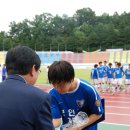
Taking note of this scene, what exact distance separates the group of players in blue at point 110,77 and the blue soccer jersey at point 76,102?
12.6m

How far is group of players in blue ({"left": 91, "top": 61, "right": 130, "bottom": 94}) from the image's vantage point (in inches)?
623

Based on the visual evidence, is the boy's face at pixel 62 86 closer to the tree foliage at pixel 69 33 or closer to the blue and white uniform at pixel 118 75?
the blue and white uniform at pixel 118 75

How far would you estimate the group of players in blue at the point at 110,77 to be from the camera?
15836 millimetres

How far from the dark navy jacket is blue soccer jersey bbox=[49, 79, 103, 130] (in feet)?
4.10

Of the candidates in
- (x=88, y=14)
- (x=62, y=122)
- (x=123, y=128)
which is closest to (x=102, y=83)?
(x=123, y=128)

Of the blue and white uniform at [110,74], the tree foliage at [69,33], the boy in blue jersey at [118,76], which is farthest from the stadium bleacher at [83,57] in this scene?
the boy in blue jersey at [118,76]

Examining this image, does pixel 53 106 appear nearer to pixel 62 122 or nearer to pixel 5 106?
pixel 62 122

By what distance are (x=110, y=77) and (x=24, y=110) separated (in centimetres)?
1466

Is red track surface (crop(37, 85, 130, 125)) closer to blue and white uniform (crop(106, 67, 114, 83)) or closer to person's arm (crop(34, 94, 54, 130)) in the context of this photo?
blue and white uniform (crop(106, 67, 114, 83))

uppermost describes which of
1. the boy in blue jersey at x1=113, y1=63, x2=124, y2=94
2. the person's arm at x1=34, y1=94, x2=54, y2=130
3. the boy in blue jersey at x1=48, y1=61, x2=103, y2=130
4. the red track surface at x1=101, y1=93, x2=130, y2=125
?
the person's arm at x1=34, y1=94, x2=54, y2=130

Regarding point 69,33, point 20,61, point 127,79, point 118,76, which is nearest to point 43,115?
point 20,61

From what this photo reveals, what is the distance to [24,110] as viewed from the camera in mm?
1795

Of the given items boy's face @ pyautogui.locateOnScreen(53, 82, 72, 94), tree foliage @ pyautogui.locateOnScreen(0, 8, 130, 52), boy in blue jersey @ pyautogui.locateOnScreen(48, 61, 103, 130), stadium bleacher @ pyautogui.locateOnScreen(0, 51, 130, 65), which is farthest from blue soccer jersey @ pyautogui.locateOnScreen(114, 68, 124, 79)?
tree foliage @ pyautogui.locateOnScreen(0, 8, 130, 52)

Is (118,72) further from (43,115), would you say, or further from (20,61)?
(43,115)
